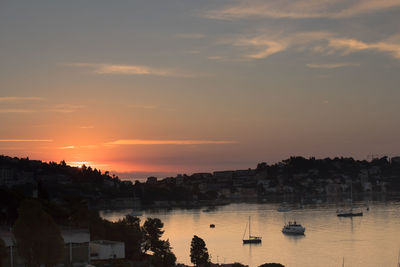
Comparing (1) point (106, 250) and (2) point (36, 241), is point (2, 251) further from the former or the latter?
(1) point (106, 250)

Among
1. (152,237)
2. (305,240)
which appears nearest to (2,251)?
(152,237)

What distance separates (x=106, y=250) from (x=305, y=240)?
4181 centimetres

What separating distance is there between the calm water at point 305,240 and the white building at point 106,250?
17450 mm

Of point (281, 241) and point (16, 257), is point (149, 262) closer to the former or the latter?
point (16, 257)

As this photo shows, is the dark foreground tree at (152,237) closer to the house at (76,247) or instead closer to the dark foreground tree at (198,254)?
the dark foreground tree at (198,254)

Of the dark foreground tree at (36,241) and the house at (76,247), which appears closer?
the dark foreground tree at (36,241)

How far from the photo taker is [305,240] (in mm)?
72312

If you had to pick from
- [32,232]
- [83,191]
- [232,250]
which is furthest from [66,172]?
[32,232]

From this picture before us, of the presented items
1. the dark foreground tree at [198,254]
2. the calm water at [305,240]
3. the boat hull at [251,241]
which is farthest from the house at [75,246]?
the boat hull at [251,241]

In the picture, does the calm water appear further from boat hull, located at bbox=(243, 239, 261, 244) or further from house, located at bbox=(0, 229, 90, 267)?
house, located at bbox=(0, 229, 90, 267)

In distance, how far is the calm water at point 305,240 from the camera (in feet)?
181

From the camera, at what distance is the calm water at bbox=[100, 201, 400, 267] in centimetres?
5512

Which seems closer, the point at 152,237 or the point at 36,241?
the point at 36,241

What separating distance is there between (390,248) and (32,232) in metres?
43.6
